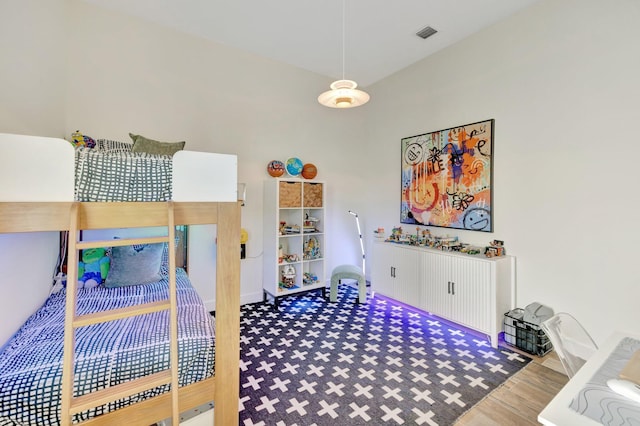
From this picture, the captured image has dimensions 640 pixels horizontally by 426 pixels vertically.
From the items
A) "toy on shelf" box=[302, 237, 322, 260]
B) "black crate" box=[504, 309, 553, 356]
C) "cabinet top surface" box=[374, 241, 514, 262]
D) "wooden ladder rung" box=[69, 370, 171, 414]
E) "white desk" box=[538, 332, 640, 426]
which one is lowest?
"black crate" box=[504, 309, 553, 356]

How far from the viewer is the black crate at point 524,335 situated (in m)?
2.39

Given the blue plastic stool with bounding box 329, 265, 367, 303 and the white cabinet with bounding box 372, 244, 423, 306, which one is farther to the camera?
the blue plastic stool with bounding box 329, 265, 367, 303

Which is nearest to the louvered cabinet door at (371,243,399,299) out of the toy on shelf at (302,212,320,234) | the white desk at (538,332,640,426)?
the toy on shelf at (302,212,320,234)

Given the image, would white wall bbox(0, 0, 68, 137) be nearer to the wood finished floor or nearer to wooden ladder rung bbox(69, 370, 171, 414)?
wooden ladder rung bbox(69, 370, 171, 414)

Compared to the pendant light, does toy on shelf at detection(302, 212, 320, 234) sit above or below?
below

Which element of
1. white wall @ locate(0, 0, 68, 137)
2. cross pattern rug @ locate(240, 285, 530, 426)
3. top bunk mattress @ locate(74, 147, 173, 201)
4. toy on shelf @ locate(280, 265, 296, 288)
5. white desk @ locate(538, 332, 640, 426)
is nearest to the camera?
white desk @ locate(538, 332, 640, 426)

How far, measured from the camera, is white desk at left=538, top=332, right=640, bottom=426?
0.87 m

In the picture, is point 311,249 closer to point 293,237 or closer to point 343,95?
point 293,237

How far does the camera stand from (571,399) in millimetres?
976

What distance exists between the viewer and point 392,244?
364 cm

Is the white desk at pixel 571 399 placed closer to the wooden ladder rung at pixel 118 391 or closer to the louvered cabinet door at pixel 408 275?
the wooden ladder rung at pixel 118 391

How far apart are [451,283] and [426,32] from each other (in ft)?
9.27

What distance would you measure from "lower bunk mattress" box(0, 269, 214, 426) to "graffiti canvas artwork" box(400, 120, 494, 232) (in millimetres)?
2842

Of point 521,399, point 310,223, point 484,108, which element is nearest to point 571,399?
point 521,399
